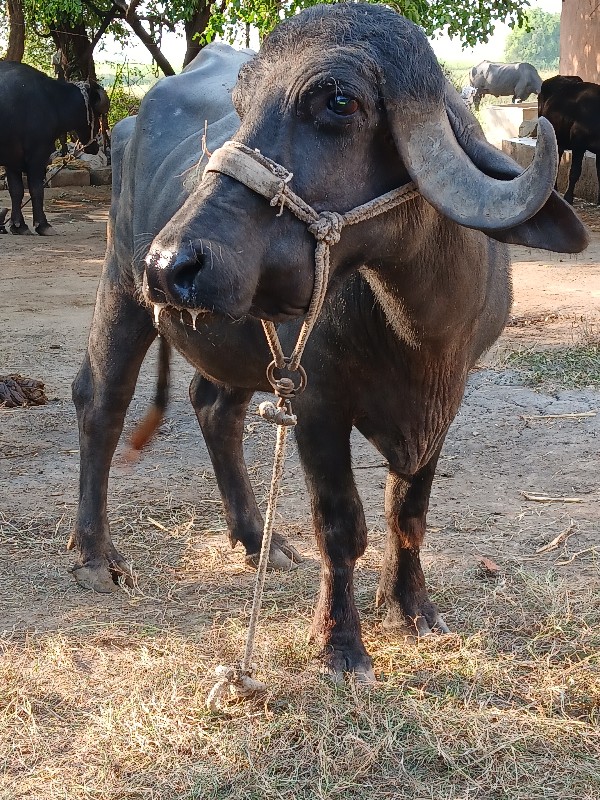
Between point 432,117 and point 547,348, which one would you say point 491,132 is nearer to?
point 547,348

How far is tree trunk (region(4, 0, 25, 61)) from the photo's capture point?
16.3m

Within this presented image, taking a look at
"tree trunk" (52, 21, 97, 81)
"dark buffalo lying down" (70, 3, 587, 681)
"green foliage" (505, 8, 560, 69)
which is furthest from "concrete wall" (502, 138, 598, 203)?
"green foliage" (505, 8, 560, 69)

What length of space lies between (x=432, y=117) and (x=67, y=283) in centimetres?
826

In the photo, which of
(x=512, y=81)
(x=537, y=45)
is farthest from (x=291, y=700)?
(x=537, y=45)

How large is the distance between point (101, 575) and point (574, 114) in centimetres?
1259

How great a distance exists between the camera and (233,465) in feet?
13.9

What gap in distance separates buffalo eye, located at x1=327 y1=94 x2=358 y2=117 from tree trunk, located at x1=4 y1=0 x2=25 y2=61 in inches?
617

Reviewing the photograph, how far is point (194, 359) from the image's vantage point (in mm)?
3648

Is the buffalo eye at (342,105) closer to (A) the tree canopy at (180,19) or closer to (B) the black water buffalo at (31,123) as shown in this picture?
(A) the tree canopy at (180,19)

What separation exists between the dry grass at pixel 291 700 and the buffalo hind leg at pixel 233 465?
0.25m

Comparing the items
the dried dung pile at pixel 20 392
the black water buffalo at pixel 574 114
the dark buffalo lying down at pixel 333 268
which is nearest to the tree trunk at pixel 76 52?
the black water buffalo at pixel 574 114

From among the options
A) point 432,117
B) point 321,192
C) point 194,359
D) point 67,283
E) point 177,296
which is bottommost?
point 67,283

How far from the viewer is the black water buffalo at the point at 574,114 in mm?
14430

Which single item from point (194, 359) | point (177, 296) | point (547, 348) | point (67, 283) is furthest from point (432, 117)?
point (67, 283)
